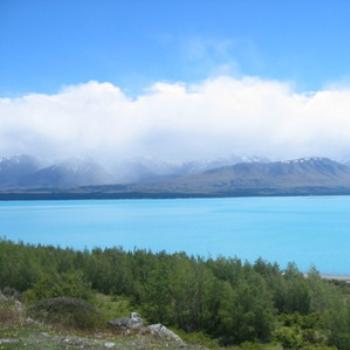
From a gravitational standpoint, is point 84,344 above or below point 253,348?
above

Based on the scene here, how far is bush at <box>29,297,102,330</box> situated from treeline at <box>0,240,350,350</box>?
560 cm

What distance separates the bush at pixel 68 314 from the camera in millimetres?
16391

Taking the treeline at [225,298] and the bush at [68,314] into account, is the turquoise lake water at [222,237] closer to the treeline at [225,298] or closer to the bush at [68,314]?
the treeline at [225,298]

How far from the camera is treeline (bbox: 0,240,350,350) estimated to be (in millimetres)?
21328

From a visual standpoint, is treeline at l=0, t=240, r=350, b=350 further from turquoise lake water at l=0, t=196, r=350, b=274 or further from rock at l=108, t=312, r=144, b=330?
turquoise lake water at l=0, t=196, r=350, b=274

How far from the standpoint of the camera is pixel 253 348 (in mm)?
20031

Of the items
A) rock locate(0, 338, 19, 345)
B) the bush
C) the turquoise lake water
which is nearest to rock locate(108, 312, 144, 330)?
the bush

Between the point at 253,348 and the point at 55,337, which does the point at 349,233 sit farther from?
the point at 55,337

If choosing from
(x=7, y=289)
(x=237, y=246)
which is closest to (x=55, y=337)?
(x=7, y=289)

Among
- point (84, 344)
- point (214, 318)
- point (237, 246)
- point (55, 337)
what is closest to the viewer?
→ point (84, 344)

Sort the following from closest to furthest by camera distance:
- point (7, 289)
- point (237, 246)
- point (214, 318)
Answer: point (214, 318) → point (7, 289) → point (237, 246)

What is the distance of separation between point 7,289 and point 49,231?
81.4 m

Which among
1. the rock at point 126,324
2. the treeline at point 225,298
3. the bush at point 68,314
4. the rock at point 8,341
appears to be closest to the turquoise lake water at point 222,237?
the treeline at point 225,298

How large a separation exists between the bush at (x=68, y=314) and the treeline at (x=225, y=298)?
5601 mm
